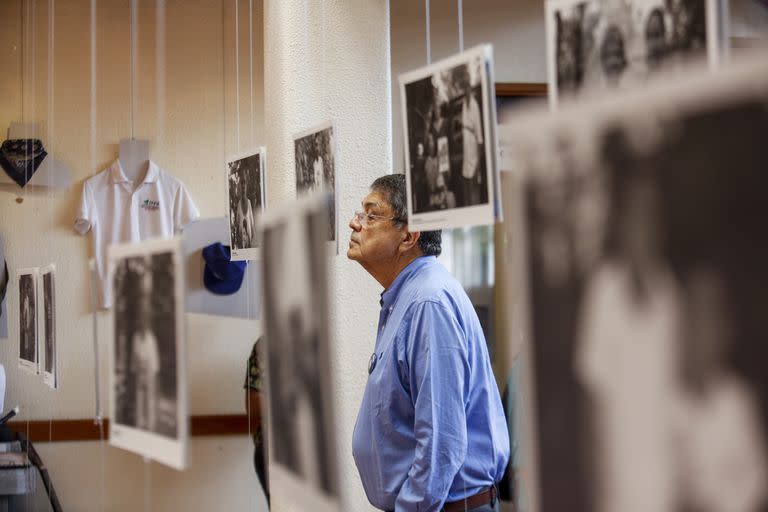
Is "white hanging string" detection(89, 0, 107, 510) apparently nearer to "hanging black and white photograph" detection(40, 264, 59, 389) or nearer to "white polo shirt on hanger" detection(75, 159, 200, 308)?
"white polo shirt on hanger" detection(75, 159, 200, 308)

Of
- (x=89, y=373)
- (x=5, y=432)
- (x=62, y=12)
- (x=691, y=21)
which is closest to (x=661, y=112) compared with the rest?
(x=691, y=21)

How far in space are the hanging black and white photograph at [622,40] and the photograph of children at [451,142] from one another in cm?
22

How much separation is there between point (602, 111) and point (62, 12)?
93.4 inches

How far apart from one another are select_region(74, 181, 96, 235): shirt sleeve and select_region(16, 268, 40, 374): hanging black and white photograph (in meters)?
0.27

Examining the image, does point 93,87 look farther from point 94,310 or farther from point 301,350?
point 301,350

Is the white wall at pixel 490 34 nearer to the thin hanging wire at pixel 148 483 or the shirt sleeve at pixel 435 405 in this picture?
the shirt sleeve at pixel 435 405

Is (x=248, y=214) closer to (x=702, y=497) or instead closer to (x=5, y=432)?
(x=5, y=432)

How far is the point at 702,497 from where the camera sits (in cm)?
70

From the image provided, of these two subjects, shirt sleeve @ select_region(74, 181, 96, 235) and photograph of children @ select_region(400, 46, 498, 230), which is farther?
shirt sleeve @ select_region(74, 181, 96, 235)

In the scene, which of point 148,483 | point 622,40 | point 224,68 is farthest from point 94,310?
point 224,68

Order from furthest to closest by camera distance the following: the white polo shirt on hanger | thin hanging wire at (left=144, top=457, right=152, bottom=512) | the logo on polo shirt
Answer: the logo on polo shirt, the white polo shirt on hanger, thin hanging wire at (left=144, top=457, right=152, bottom=512)

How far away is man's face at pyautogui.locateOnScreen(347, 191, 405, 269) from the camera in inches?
106

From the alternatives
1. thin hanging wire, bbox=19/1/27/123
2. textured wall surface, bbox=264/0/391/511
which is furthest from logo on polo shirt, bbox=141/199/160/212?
thin hanging wire, bbox=19/1/27/123

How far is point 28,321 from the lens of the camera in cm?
255
